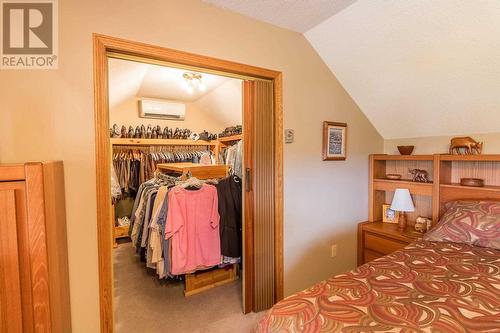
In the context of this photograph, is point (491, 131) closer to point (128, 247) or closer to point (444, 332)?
point (444, 332)

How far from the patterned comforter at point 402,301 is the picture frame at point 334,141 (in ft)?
3.64

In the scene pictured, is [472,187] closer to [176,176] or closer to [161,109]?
[176,176]

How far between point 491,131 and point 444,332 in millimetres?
2047

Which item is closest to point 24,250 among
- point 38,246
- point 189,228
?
point 38,246

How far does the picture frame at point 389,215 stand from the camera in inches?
106

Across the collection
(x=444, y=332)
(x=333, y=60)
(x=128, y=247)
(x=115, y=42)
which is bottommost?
(x=128, y=247)

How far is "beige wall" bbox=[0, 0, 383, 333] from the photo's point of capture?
127 cm

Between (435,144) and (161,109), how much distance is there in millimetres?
4024

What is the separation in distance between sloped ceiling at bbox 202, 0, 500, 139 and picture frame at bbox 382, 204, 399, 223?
2.79ft

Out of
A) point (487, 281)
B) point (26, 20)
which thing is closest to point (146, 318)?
point (26, 20)

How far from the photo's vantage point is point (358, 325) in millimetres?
943

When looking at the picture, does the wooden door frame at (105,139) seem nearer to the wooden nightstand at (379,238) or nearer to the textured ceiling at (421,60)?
the textured ceiling at (421,60)

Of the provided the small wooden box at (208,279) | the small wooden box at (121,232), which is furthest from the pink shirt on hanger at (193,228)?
the small wooden box at (121,232)

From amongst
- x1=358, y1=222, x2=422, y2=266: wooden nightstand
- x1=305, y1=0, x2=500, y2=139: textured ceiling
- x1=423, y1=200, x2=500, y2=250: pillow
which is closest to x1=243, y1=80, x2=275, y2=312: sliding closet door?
x1=305, y1=0, x2=500, y2=139: textured ceiling
